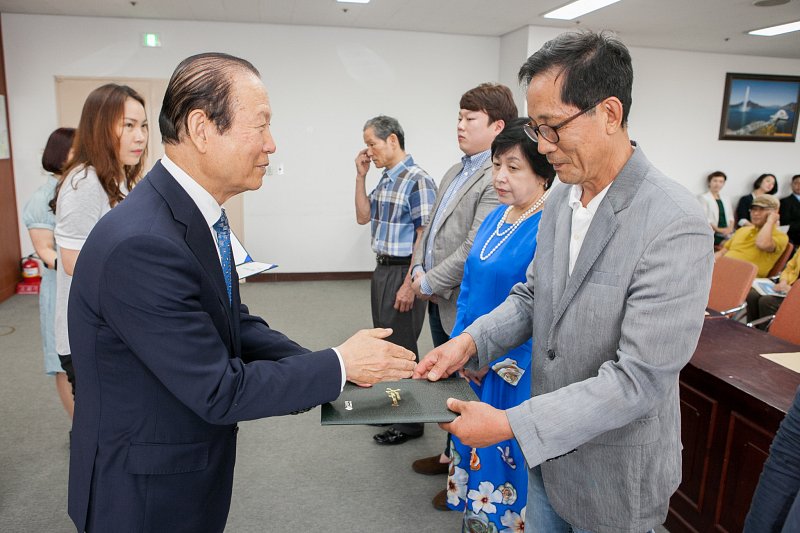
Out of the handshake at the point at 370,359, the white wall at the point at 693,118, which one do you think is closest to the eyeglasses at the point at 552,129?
the handshake at the point at 370,359

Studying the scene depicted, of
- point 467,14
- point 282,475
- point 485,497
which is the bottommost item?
point 282,475

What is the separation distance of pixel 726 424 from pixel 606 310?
53.9 inches

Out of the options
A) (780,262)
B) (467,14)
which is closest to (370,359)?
(780,262)

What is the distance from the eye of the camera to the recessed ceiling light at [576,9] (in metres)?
5.74

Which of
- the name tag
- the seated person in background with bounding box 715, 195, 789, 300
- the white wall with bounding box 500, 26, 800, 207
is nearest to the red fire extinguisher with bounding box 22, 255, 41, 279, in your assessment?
the white wall with bounding box 500, 26, 800, 207

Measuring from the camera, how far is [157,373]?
1087 millimetres

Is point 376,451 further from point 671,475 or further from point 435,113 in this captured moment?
point 435,113

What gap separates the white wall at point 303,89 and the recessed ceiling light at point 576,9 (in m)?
1.37

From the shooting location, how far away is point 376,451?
324 cm

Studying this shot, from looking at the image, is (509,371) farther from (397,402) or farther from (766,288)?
(766,288)

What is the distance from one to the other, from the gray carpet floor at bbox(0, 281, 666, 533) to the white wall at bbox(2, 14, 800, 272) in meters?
3.64

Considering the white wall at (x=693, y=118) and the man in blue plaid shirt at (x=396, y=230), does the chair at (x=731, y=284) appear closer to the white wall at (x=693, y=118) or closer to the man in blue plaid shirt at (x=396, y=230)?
the man in blue plaid shirt at (x=396, y=230)

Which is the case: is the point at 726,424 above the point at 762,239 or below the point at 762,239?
below

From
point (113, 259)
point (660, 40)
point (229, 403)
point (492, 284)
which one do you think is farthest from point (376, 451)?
point (660, 40)
